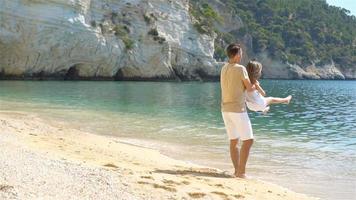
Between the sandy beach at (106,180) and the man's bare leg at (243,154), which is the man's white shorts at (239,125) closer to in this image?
the man's bare leg at (243,154)

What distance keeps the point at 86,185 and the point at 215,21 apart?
99111 mm

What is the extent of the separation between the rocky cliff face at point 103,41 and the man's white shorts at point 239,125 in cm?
4322

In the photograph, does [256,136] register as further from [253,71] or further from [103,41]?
[103,41]

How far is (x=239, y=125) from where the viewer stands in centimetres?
762

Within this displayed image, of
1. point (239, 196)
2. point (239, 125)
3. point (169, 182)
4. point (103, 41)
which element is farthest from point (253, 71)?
point (103, 41)

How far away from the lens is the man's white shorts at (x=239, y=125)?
7.59 metres

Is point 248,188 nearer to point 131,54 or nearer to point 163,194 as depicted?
point 163,194

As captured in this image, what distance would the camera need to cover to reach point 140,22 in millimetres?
63281

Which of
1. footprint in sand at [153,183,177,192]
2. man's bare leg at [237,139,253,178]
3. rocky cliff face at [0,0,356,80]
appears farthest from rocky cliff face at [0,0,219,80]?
footprint in sand at [153,183,177,192]

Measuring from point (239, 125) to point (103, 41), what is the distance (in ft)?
164

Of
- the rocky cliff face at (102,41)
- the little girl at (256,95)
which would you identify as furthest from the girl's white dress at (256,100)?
the rocky cliff face at (102,41)

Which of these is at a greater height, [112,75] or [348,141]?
[348,141]

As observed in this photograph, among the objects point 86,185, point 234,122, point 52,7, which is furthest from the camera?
point 52,7

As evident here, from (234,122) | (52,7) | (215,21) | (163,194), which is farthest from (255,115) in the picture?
(215,21)
